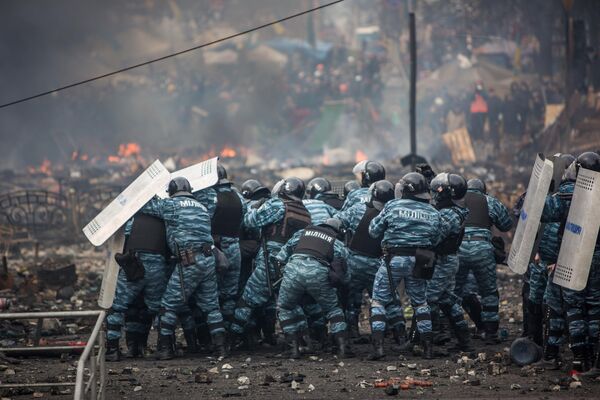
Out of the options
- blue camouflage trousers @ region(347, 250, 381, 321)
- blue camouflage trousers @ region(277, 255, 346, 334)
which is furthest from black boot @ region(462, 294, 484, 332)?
blue camouflage trousers @ region(277, 255, 346, 334)

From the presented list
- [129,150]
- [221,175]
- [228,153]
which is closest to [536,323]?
[221,175]

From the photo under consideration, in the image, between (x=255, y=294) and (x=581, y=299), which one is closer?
(x=581, y=299)

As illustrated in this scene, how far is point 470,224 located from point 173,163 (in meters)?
24.4

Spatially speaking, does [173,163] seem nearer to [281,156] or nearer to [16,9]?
[281,156]

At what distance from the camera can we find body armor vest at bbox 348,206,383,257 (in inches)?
471

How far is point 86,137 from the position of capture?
4609 cm

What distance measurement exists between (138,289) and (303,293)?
5.87 ft

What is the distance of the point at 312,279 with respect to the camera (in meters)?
11.0

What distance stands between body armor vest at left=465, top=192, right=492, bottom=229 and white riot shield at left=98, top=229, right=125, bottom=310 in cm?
406

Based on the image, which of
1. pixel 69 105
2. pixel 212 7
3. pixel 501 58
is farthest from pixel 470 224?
pixel 212 7

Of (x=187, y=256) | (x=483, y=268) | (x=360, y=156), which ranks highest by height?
(x=187, y=256)

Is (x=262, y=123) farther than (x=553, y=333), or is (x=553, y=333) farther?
(x=262, y=123)

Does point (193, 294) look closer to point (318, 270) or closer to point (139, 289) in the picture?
point (139, 289)

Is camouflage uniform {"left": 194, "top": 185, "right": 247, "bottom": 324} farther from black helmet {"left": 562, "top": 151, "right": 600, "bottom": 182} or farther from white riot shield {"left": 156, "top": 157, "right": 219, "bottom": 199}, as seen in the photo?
black helmet {"left": 562, "top": 151, "right": 600, "bottom": 182}
